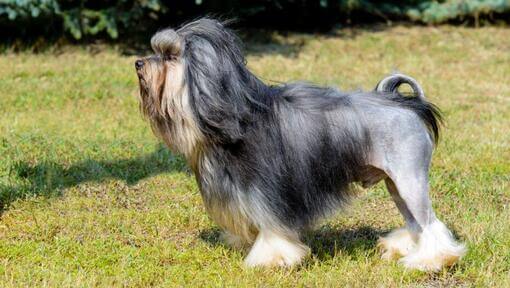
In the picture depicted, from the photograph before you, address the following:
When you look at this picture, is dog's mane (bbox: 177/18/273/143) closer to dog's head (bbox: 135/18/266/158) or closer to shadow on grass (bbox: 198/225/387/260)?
dog's head (bbox: 135/18/266/158)

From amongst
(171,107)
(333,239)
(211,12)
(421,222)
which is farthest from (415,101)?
(211,12)

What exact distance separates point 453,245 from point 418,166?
0.54m

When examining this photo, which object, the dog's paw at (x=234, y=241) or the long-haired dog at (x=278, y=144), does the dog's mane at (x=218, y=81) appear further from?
the dog's paw at (x=234, y=241)

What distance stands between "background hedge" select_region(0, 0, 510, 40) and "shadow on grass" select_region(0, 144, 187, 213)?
4130 millimetres

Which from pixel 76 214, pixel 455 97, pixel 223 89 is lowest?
pixel 455 97

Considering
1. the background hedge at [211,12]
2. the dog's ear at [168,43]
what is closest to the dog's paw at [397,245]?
the dog's ear at [168,43]

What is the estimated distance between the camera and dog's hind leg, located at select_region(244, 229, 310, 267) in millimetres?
4914

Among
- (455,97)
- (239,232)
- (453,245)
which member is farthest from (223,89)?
(455,97)

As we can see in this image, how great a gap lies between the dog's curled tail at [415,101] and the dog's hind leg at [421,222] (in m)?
0.27

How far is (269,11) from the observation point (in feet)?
45.8

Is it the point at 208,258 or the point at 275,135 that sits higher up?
the point at 275,135

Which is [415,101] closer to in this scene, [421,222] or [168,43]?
[421,222]

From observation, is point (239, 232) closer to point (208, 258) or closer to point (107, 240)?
point (208, 258)

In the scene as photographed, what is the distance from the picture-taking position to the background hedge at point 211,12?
11.7 metres
